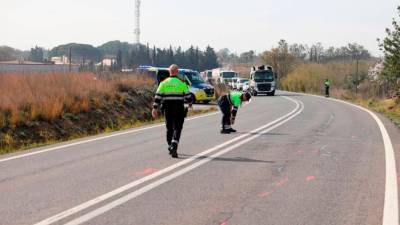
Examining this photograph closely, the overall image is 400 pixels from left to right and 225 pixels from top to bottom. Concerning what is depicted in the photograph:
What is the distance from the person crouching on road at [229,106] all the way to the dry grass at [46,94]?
5.92m

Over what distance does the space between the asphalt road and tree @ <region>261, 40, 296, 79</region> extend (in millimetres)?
82726

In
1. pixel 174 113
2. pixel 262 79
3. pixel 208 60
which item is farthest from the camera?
pixel 208 60

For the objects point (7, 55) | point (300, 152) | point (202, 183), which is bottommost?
point (300, 152)

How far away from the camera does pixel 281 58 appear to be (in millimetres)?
95625

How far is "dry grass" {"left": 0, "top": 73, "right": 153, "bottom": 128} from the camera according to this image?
17.2 meters

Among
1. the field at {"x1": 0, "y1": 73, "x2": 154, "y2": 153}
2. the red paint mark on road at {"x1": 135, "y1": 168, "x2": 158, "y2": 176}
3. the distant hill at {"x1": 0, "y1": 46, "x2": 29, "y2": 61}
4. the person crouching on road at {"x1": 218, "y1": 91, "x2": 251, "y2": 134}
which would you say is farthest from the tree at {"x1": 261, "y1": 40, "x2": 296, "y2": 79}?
the red paint mark on road at {"x1": 135, "y1": 168, "x2": 158, "y2": 176}

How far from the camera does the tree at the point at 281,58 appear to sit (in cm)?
9500

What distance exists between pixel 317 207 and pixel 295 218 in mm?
636

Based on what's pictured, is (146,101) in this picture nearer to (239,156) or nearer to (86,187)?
(239,156)

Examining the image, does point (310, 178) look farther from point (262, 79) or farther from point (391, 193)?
point (262, 79)

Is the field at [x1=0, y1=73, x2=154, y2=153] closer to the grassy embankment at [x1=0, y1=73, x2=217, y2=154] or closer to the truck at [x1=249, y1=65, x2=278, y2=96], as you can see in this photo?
the grassy embankment at [x1=0, y1=73, x2=217, y2=154]

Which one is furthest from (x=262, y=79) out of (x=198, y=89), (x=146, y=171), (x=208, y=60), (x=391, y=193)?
(x=208, y=60)

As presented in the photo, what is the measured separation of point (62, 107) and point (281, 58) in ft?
259

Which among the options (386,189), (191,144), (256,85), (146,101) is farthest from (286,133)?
(256,85)
